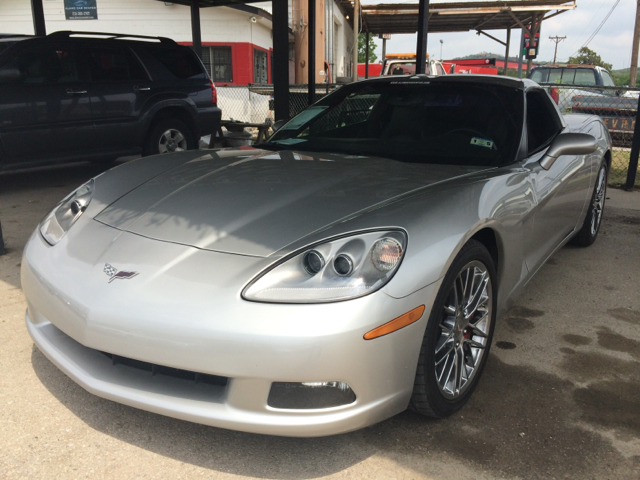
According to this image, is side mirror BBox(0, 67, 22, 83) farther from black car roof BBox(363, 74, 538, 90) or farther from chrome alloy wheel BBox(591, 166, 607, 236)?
chrome alloy wheel BBox(591, 166, 607, 236)

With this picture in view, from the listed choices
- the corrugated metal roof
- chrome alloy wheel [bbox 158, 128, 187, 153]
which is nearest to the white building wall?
the corrugated metal roof

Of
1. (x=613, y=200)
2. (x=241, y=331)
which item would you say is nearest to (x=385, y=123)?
(x=241, y=331)

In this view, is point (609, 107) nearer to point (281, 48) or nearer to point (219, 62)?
point (281, 48)

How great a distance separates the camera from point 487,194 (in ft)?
8.42

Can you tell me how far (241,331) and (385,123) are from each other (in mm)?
2080

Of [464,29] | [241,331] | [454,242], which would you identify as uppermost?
[464,29]

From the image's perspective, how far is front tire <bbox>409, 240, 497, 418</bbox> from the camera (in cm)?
216

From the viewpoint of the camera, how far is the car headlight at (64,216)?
8.44 ft

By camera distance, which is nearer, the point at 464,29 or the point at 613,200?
the point at 613,200

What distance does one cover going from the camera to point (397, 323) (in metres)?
1.96

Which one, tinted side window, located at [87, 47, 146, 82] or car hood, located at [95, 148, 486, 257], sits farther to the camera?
tinted side window, located at [87, 47, 146, 82]

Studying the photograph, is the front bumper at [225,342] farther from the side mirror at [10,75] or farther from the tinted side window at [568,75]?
the tinted side window at [568,75]

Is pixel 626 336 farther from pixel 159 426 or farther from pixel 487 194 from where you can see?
pixel 159 426

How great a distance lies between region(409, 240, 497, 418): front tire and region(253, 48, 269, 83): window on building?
19558 mm
